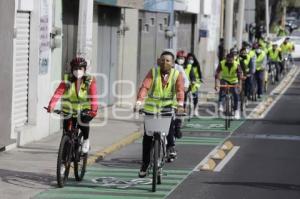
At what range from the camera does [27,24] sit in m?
17.7

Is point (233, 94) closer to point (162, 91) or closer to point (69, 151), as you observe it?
point (162, 91)

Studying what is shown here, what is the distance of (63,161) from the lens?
41.0 ft

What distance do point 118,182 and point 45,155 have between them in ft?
9.37

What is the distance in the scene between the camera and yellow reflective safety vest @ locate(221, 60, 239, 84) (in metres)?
22.4

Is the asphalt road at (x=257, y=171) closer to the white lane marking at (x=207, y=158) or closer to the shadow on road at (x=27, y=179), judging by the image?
the white lane marking at (x=207, y=158)

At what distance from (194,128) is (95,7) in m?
4.31

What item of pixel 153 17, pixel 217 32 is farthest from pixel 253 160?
pixel 217 32

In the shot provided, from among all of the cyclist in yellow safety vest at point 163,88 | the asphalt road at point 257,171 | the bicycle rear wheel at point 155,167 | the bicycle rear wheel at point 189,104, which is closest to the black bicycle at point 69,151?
the cyclist in yellow safety vest at point 163,88

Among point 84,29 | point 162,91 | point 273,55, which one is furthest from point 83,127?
point 273,55

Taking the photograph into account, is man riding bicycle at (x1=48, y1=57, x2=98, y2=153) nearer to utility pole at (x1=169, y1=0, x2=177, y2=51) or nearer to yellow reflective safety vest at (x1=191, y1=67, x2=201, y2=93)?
yellow reflective safety vest at (x1=191, y1=67, x2=201, y2=93)

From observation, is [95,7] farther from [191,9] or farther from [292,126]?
[191,9]

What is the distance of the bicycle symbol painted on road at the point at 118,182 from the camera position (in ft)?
43.0

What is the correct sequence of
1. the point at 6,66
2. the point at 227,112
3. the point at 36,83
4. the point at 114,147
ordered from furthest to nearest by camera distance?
the point at 227,112
the point at 36,83
the point at 114,147
the point at 6,66

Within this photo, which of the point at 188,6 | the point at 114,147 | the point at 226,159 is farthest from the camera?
the point at 188,6
